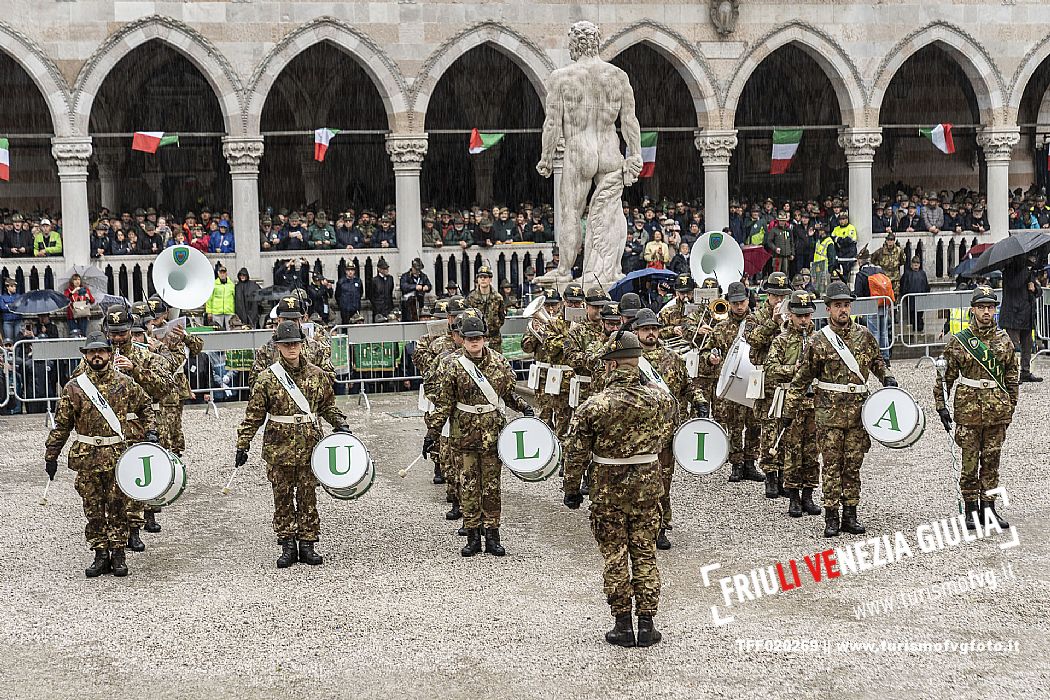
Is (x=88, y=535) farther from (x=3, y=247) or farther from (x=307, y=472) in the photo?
(x=3, y=247)

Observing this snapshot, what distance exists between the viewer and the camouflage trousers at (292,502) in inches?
436

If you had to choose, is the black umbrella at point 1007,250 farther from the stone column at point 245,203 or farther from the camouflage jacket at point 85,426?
the stone column at point 245,203

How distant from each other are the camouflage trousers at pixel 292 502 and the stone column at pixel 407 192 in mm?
12315

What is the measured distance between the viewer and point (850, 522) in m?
11.6

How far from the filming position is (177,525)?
12.5 meters

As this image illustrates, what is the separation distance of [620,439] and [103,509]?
4.14 metres

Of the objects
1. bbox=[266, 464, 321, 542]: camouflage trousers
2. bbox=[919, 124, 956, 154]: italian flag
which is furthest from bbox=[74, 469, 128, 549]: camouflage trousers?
bbox=[919, 124, 956, 154]: italian flag

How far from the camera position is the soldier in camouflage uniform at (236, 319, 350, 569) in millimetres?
11000

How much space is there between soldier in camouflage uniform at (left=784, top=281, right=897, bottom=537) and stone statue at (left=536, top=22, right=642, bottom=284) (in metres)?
6.00

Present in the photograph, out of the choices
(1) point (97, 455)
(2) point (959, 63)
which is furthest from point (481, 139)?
(1) point (97, 455)

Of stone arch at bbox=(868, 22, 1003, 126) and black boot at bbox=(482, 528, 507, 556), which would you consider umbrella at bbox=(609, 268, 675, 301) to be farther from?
stone arch at bbox=(868, 22, 1003, 126)

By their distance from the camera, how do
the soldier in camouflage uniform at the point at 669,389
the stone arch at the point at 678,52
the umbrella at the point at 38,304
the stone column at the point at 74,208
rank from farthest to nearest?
the stone arch at the point at 678,52, the stone column at the point at 74,208, the umbrella at the point at 38,304, the soldier in camouflage uniform at the point at 669,389

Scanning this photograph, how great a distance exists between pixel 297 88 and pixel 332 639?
66.7 feet

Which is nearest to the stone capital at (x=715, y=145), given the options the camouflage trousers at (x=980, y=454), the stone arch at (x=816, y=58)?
the stone arch at (x=816, y=58)
